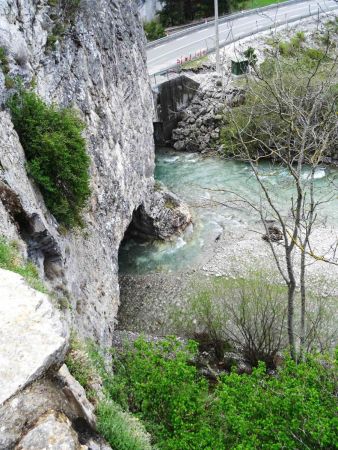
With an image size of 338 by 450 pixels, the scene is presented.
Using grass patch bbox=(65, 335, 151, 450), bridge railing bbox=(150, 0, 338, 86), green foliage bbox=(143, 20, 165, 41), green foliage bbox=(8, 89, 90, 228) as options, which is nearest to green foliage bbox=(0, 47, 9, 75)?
green foliage bbox=(8, 89, 90, 228)

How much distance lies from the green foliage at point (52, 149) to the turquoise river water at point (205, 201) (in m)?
7.61

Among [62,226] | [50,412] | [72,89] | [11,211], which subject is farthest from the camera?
[72,89]

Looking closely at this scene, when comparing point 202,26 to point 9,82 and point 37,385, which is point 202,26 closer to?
point 9,82

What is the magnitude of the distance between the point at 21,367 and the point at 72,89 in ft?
37.0

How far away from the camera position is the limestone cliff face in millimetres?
10219

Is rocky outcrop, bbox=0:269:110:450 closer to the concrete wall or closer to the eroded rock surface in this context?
the eroded rock surface

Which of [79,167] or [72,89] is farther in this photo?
[72,89]

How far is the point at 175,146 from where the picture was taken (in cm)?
3350

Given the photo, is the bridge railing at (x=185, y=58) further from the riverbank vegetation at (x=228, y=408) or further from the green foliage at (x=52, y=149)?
the riverbank vegetation at (x=228, y=408)

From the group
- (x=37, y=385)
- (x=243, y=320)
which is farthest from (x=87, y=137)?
(x=37, y=385)

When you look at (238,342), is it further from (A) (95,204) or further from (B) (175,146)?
(B) (175,146)

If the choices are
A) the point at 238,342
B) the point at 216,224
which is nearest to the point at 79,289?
the point at 238,342

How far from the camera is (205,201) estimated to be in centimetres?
2536

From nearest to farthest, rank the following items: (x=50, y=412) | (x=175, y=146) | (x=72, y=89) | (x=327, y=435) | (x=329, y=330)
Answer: (x=50, y=412)
(x=327, y=435)
(x=72, y=89)
(x=329, y=330)
(x=175, y=146)
